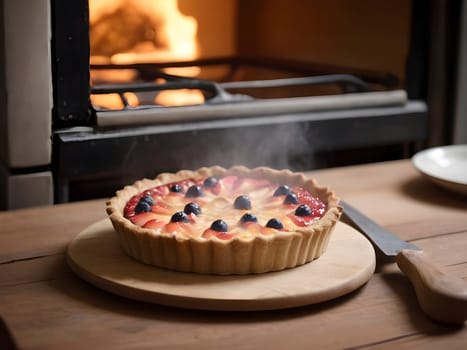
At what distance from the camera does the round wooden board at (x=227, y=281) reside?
36.2 inches

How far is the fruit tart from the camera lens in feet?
3.18

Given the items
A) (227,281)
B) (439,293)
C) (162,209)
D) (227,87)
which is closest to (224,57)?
(227,87)

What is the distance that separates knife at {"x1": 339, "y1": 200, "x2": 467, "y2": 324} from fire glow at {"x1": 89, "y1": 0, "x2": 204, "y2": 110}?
56cm

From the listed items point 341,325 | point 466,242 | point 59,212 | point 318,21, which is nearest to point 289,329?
point 341,325

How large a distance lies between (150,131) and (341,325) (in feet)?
2.11

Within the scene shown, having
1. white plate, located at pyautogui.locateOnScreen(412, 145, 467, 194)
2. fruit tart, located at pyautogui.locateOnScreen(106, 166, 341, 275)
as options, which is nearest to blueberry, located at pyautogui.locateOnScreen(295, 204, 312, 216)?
fruit tart, located at pyautogui.locateOnScreen(106, 166, 341, 275)

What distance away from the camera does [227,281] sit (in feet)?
3.18

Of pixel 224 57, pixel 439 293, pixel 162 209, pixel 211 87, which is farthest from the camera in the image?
pixel 224 57

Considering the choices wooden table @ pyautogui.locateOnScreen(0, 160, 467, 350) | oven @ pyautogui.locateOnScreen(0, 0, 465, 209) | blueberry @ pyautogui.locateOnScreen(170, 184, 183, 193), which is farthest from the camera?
oven @ pyautogui.locateOnScreen(0, 0, 465, 209)

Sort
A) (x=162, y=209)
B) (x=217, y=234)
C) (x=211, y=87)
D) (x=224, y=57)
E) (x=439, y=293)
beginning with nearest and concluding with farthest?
1. (x=439, y=293)
2. (x=217, y=234)
3. (x=162, y=209)
4. (x=211, y=87)
5. (x=224, y=57)

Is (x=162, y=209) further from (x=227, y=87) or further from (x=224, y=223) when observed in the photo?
(x=227, y=87)

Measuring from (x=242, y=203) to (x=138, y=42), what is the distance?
0.56 meters

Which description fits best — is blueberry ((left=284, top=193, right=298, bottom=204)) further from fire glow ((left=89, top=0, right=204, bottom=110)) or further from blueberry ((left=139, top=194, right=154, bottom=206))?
fire glow ((left=89, top=0, right=204, bottom=110))

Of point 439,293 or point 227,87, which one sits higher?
point 227,87
